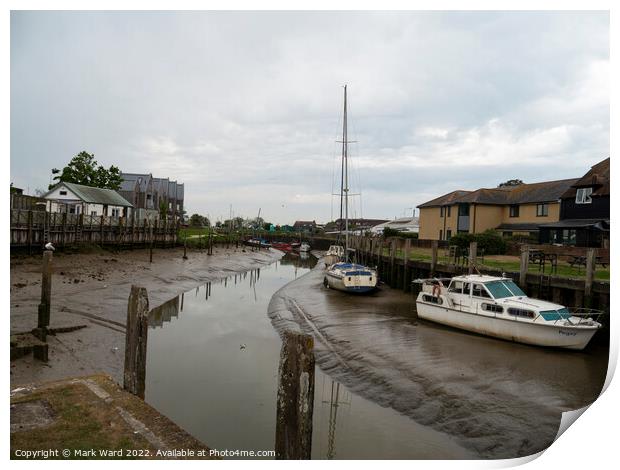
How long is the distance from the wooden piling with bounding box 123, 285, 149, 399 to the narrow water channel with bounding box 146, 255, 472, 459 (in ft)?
5.04

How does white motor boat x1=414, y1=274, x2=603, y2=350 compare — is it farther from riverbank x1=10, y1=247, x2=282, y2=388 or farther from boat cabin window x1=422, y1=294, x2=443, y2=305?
riverbank x1=10, y1=247, x2=282, y2=388

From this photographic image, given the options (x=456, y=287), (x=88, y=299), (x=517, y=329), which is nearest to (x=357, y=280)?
(x=456, y=287)

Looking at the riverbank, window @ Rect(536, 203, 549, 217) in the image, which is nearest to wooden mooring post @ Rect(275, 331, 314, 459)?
the riverbank

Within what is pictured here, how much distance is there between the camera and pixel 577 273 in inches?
720

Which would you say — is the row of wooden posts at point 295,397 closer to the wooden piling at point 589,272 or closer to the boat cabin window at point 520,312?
the boat cabin window at point 520,312

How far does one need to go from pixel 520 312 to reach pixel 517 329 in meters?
0.58

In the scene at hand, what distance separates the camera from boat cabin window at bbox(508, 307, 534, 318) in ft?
45.8

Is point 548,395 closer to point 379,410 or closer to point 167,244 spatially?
point 379,410

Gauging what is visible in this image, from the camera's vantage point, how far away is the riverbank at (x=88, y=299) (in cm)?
1104

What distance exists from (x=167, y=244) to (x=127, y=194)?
2525cm

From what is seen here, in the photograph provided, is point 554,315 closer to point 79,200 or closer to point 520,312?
point 520,312

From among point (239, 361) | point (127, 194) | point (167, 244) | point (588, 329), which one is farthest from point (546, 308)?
point (127, 194)

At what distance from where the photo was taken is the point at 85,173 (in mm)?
56250

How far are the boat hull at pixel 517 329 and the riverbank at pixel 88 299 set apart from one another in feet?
39.0
